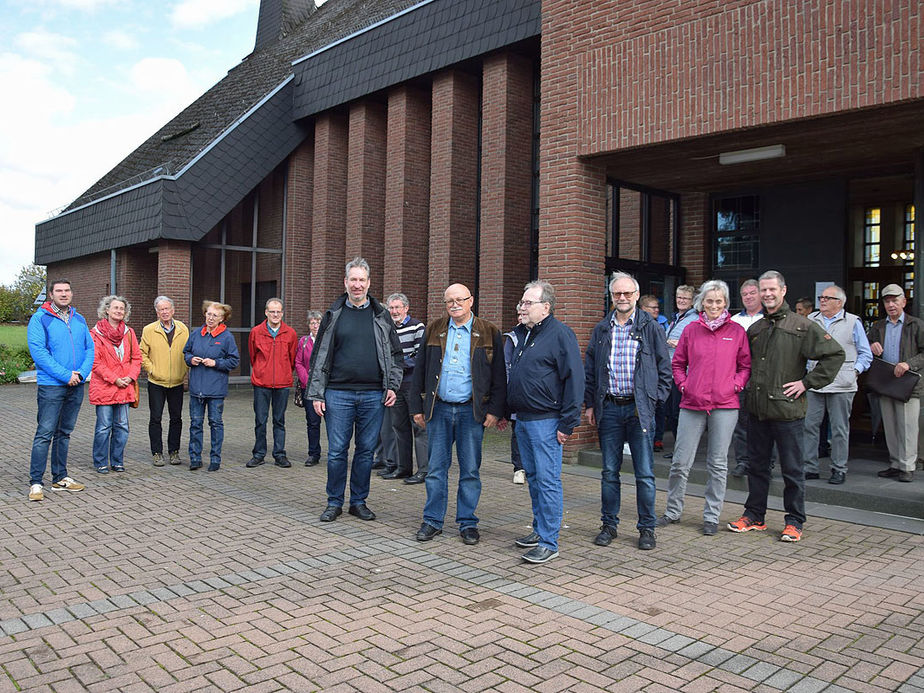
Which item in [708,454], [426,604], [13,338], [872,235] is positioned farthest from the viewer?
[13,338]

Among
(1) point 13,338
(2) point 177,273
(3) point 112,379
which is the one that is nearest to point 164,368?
(3) point 112,379

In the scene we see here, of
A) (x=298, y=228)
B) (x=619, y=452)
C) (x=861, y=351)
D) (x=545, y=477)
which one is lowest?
(x=545, y=477)

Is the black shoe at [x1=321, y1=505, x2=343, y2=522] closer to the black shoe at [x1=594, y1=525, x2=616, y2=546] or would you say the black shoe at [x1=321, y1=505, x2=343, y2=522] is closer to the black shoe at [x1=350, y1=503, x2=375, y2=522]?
the black shoe at [x1=350, y1=503, x2=375, y2=522]

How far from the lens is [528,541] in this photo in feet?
18.2

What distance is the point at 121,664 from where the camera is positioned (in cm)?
349

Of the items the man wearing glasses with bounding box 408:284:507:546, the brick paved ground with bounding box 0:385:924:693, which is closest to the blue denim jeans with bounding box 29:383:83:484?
the brick paved ground with bounding box 0:385:924:693

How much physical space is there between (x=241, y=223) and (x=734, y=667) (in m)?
19.5

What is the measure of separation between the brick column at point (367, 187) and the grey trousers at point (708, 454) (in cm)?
1221

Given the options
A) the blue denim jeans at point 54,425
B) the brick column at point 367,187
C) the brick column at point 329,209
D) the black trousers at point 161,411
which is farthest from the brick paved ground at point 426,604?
the brick column at point 329,209

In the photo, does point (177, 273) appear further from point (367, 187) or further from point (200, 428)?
point (200, 428)

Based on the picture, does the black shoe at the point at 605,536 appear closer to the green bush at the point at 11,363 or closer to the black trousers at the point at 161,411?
the black trousers at the point at 161,411

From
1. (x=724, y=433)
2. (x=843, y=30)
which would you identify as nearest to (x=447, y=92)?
(x=843, y=30)

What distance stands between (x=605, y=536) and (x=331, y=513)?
2.19 m

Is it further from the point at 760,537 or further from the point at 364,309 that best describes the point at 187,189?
the point at 760,537
